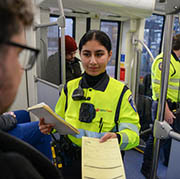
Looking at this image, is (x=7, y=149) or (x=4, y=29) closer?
(x=4, y=29)

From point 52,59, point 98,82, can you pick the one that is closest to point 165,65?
point 98,82

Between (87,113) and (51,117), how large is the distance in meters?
0.26

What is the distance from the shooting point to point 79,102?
1.35m

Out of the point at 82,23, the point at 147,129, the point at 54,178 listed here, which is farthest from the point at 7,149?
the point at 147,129

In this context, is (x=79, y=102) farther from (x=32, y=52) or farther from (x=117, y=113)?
(x=32, y=52)

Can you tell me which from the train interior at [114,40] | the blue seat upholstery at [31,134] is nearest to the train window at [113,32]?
the train interior at [114,40]

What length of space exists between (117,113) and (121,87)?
0.18 meters

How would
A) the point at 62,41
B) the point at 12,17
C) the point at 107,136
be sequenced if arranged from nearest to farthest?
1. the point at 12,17
2. the point at 107,136
3. the point at 62,41

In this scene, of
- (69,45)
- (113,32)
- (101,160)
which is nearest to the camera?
(101,160)

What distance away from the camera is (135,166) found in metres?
2.84

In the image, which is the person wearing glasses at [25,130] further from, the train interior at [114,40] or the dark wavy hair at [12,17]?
the dark wavy hair at [12,17]

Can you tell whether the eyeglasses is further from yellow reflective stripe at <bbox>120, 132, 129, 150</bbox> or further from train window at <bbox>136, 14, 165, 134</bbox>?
train window at <bbox>136, 14, 165, 134</bbox>

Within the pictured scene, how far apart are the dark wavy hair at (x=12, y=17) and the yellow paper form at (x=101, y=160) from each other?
2.55ft

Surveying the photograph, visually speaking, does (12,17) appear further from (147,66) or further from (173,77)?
(147,66)
